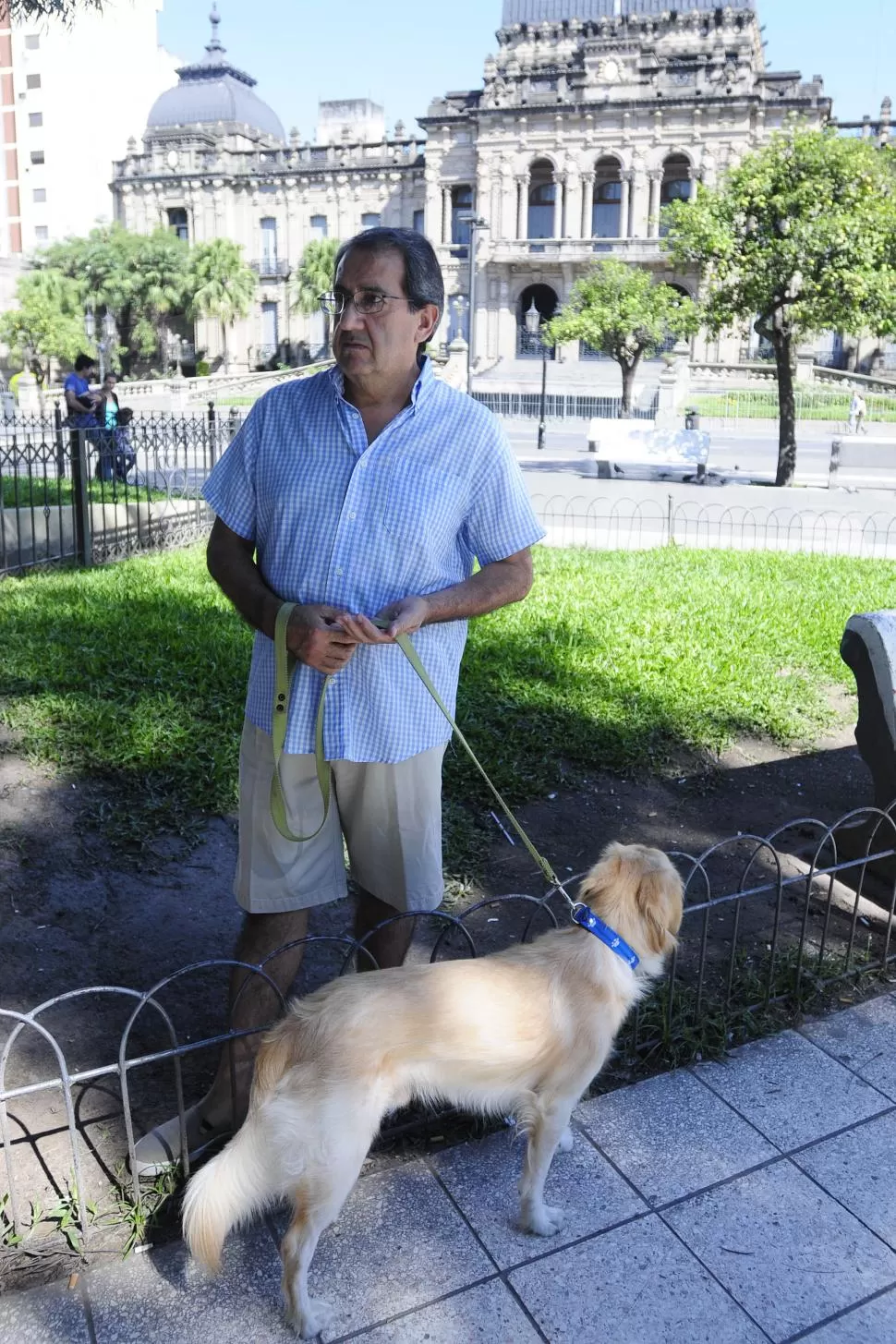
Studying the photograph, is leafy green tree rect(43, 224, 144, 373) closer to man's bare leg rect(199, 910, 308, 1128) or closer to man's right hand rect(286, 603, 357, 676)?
man's bare leg rect(199, 910, 308, 1128)

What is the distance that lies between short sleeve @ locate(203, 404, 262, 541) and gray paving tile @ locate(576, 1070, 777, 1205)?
5.47 feet

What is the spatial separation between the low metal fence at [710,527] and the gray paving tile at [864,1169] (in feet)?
25.5

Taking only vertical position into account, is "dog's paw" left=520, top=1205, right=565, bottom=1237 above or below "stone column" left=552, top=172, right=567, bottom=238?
below

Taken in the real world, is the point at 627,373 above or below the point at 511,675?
above

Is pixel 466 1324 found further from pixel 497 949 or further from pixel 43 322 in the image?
pixel 43 322

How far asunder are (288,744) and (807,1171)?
1.56m

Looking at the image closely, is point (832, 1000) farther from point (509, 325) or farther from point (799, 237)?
point (509, 325)

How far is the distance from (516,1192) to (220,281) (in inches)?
2018

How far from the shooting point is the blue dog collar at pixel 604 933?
85.7 inches

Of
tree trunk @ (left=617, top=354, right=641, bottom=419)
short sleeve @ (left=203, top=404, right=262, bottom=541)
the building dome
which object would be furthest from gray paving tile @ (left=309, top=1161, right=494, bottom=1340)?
the building dome

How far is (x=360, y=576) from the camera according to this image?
7.55ft

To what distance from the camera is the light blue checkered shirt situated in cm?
228

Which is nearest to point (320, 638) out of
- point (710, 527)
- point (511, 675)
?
point (511, 675)

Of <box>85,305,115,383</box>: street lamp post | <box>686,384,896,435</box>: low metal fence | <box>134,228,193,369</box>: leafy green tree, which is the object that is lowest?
<box>686,384,896,435</box>: low metal fence
